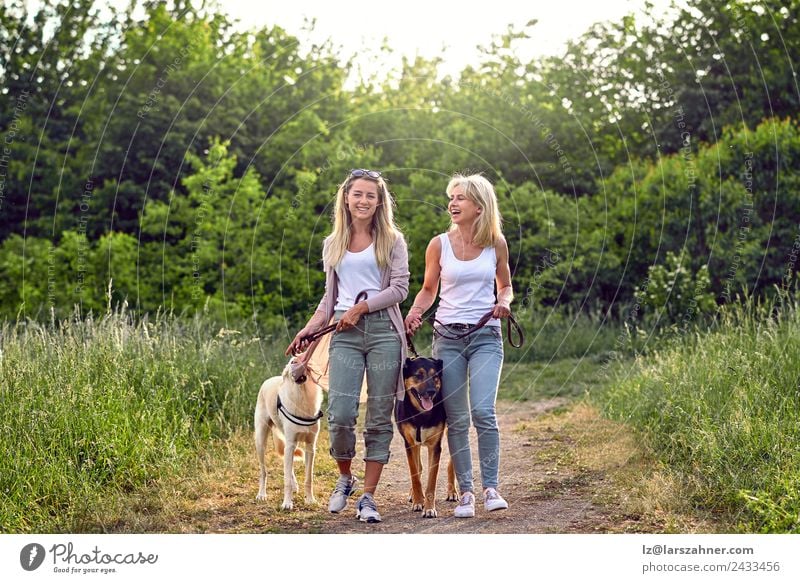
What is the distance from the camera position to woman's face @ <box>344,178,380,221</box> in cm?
645

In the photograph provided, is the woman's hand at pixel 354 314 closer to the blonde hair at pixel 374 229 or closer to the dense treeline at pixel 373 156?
the blonde hair at pixel 374 229

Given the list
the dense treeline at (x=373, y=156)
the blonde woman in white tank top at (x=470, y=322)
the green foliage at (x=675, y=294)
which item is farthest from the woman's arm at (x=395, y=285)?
the green foliage at (x=675, y=294)

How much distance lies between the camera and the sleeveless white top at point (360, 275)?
643 centimetres

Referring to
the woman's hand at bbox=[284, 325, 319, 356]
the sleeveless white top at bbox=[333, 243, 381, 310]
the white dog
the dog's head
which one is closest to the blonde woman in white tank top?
the dog's head

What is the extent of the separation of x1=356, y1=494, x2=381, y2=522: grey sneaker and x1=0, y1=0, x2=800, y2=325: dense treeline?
322 inches

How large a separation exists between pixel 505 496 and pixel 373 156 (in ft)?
31.3

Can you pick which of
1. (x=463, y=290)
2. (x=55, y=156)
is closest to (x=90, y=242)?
(x=55, y=156)

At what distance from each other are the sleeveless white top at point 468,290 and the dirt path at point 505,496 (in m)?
1.36

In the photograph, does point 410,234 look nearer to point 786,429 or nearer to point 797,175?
point 797,175

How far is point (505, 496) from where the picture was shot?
24.2 feet

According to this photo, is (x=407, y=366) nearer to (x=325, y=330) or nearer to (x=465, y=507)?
(x=325, y=330)

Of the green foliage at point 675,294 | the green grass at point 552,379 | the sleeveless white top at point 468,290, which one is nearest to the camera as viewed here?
the sleeveless white top at point 468,290
